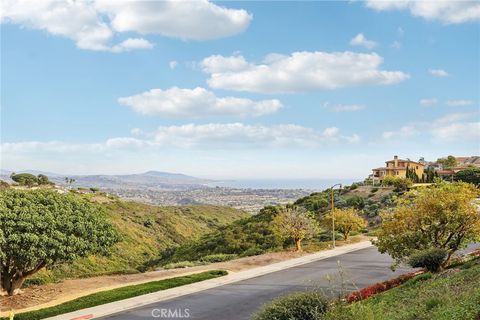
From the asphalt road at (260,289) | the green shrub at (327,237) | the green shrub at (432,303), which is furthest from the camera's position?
the green shrub at (327,237)

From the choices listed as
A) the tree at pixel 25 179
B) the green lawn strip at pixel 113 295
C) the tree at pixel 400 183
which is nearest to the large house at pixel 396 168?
the tree at pixel 400 183

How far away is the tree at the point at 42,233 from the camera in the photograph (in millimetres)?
20859

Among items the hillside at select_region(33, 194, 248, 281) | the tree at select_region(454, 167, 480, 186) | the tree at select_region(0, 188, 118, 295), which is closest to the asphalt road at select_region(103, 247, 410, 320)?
the tree at select_region(0, 188, 118, 295)

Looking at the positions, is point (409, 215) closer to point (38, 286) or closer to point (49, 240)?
point (49, 240)

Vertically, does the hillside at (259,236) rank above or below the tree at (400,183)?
below

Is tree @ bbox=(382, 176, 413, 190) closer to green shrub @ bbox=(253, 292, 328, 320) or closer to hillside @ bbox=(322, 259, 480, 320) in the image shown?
hillside @ bbox=(322, 259, 480, 320)

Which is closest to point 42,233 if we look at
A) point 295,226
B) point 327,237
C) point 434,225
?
point 434,225

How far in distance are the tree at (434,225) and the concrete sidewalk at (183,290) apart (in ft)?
33.3

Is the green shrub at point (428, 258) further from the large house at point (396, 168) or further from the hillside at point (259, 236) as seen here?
the large house at point (396, 168)

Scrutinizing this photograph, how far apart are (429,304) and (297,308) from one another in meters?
4.03

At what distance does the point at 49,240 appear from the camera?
70.2 ft

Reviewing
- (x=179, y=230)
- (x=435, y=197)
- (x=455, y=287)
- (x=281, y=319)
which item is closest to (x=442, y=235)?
(x=435, y=197)

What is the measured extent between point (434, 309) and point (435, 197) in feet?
36.0

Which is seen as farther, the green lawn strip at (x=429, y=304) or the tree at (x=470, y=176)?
the tree at (x=470, y=176)
